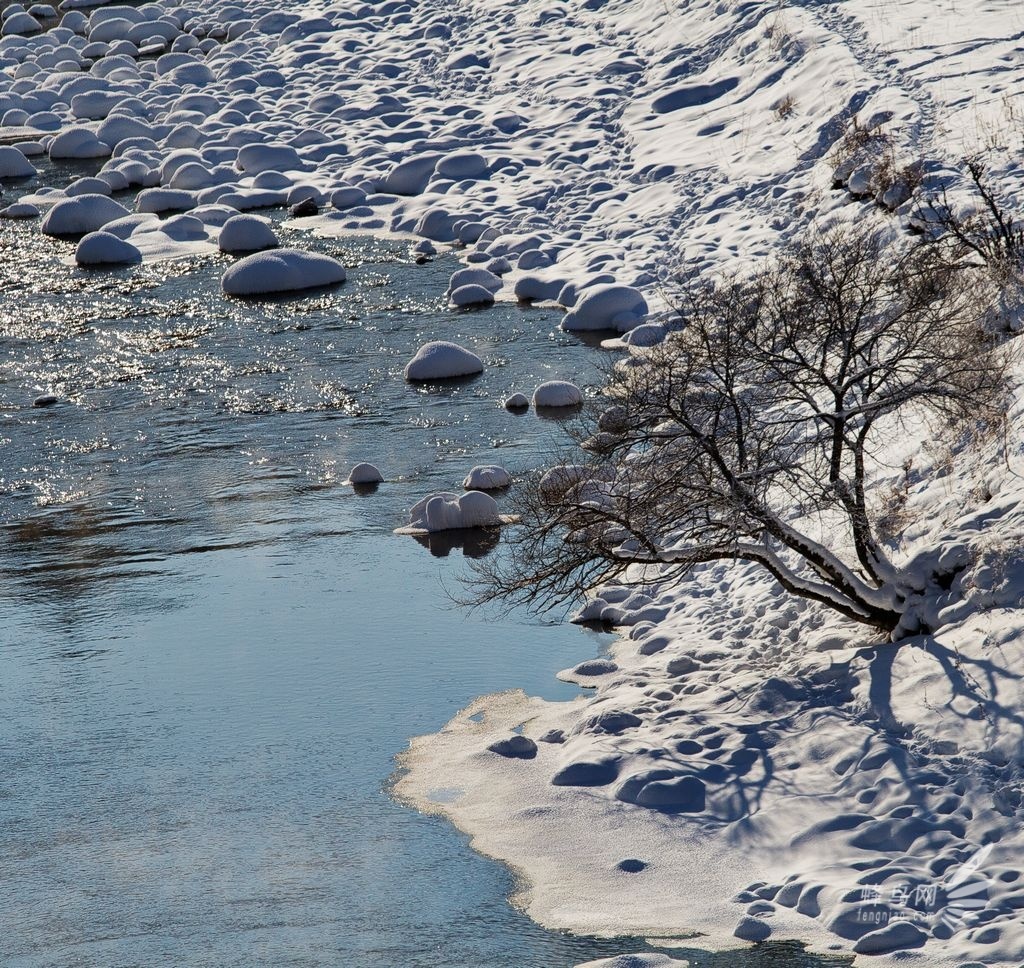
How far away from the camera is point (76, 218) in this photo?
2020 centimetres

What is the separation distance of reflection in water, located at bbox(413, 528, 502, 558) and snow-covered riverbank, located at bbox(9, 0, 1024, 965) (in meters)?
1.43

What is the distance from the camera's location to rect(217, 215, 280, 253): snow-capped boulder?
62.7 ft

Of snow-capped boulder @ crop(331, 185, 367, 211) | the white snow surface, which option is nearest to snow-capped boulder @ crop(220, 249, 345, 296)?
snow-capped boulder @ crop(331, 185, 367, 211)

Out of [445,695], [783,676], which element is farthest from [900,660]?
[445,695]

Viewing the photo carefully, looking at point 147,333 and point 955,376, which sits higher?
point 955,376

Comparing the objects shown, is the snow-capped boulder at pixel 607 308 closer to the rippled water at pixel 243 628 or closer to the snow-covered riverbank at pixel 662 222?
the snow-covered riverbank at pixel 662 222

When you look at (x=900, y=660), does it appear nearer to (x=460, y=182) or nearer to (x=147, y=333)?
(x=147, y=333)

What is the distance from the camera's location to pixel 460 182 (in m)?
20.8

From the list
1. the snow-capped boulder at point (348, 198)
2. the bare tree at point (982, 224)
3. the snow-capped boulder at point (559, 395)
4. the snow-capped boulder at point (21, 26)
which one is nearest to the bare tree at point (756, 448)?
the bare tree at point (982, 224)

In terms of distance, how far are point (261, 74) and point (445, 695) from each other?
1928 centimetres

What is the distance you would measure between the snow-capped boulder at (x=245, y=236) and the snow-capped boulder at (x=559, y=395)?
6479mm

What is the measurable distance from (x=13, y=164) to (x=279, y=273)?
7863 mm

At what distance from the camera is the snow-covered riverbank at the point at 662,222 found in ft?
23.5

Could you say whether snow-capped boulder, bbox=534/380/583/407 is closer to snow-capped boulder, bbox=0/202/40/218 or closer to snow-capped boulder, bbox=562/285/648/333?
snow-capped boulder, bbox=562/285/648/333
